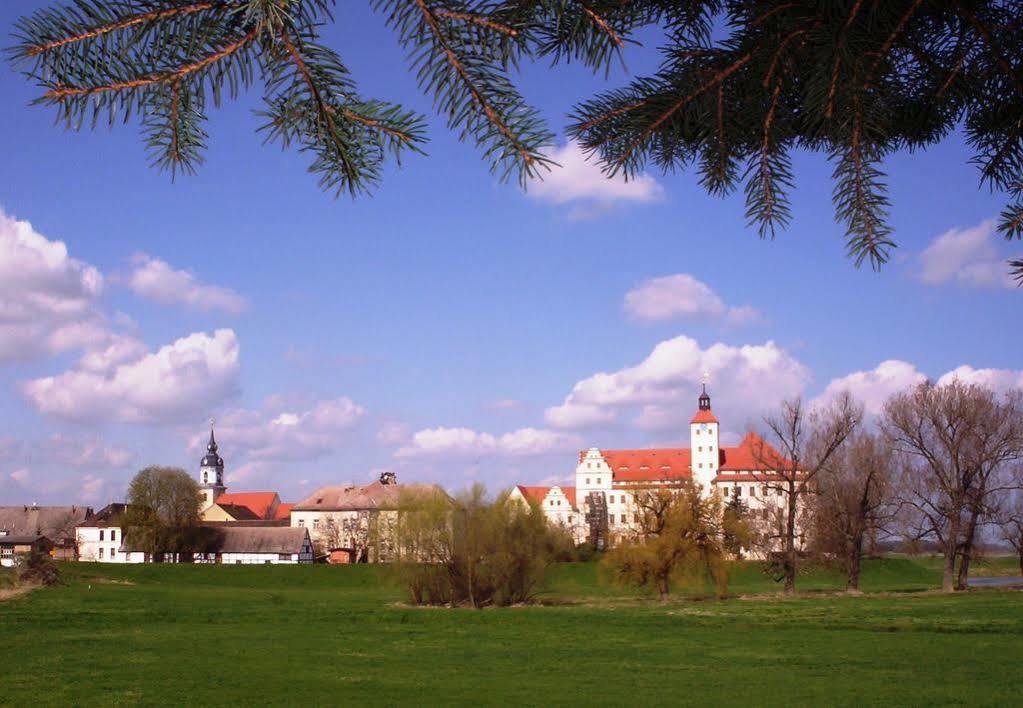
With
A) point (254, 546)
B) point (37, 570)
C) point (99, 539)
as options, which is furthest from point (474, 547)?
point (99, 539)

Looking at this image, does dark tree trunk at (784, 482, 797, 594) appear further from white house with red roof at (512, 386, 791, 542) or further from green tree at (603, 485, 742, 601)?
white house with red roof at (512, 386, 791, 542)

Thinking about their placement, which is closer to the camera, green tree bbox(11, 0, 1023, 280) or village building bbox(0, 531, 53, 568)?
green tree bbox(11, 0, 1023, 280)

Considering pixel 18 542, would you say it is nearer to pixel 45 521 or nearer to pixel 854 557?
pixel 45 521

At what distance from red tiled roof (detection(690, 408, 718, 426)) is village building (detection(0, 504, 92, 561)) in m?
67.8

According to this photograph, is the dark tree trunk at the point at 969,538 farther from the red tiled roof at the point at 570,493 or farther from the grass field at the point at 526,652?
the red tiled roof at the point at 570,493

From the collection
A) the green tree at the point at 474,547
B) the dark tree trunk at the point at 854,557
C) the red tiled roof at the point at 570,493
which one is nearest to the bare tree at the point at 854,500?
the dark tree trunk at the point at 854,557

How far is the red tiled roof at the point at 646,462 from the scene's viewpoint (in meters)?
102

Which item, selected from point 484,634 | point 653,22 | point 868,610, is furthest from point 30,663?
point 868,610

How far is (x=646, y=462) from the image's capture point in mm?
104188

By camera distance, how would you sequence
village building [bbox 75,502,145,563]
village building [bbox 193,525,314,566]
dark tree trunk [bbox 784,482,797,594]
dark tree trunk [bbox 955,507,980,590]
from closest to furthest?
dark tree trunk [bbox 784,482,797,594]
dark tree trunk [bbox 955,507,980,590]
village building [bbox 193,525,314,566]
village building [bbox 75,502,145,563]

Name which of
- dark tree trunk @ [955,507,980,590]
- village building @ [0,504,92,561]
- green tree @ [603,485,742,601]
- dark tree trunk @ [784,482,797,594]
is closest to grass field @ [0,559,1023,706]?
green tree @ [603,485,742,601]

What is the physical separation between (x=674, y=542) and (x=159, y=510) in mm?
56577

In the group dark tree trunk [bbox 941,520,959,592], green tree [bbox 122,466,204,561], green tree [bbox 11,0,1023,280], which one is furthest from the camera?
green tree [bbox 122,466,204,561]

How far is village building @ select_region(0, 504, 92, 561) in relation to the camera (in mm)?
104562
